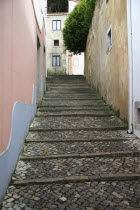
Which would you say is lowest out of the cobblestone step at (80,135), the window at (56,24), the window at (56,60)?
the cobblestone step at (80,135)

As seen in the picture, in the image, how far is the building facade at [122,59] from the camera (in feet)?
14.7

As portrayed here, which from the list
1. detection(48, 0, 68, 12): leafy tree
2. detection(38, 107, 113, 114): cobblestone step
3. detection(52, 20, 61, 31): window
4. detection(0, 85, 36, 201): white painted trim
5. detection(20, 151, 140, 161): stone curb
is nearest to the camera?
detection(0, 85, 36, 201): white painted trim

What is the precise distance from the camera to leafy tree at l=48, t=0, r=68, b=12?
27359 mm

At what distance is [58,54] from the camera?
24062 millimetres

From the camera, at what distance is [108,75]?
6938 millimetres

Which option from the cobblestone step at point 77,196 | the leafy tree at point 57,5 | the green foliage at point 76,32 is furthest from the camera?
the leafy tree at point 57,5

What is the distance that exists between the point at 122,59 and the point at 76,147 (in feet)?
8.42

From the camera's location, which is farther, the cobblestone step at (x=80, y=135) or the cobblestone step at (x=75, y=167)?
the cobblestone step at (x=80, y=135)

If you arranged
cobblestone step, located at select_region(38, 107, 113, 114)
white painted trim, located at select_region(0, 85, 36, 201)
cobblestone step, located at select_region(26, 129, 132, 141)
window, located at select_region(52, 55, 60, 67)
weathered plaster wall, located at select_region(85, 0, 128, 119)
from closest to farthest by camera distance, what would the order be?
white painted trim, located at select_region(0, 85, 36, 201) < cobblestone step, located at select_region(26, 129, 132, 141) < weathered plaster wall, located at select_region(85, 0, 128, 119) < cobblestone step, located at select_region(38, 107, 113, 114) < window, located at select_region(52, 55, 60, 67)

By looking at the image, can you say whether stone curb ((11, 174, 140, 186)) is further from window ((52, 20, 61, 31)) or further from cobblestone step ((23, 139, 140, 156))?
window ((52, 20, 61, 31))

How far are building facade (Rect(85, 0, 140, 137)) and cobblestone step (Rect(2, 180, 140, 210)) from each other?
1.96 meters

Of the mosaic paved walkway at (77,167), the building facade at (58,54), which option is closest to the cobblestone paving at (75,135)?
the mosaic paved walkway at (77,167)

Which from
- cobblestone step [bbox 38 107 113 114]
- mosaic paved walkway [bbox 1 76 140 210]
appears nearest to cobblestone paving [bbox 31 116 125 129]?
mosaic paved walkway [bbox 1 76 140 210]

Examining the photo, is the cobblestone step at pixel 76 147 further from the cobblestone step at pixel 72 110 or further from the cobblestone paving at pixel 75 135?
the cobblestone step at pixel 72 110
